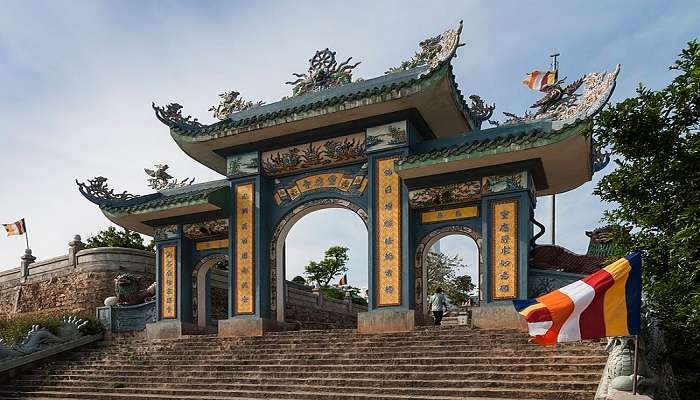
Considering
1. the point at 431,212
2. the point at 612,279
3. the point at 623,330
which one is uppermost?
the point at 431,212

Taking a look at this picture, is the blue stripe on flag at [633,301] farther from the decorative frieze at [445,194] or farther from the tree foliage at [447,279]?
the tree foliage at [447,279]

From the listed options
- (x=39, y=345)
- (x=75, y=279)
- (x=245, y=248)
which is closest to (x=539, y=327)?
(x=245, y=248)

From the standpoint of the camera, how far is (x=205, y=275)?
632 inches

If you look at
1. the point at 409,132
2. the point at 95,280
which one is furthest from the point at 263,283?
the point at 95,280

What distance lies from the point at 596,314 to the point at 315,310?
16.2 m

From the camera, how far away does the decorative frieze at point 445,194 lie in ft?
41.3

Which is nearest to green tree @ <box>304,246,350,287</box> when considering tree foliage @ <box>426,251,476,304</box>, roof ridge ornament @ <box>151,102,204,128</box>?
tree foliage @ <box>426,251,476,304</box>

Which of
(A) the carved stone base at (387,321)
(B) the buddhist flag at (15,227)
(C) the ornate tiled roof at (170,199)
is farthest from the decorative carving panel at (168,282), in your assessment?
(B) the buddhist flag at (15,227)

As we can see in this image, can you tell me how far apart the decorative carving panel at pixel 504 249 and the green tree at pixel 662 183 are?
527cm

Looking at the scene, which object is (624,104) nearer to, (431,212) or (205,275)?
(431,212)

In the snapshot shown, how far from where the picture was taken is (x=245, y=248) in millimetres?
14602

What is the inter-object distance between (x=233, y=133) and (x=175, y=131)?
1.70m

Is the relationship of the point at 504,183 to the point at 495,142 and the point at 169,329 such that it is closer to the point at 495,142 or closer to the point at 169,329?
the point at 495,142

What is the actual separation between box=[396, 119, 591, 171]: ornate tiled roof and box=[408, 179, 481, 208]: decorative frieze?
81 centimetres
